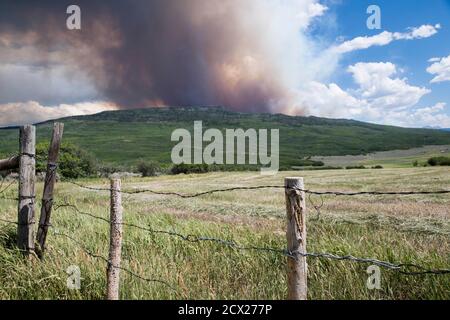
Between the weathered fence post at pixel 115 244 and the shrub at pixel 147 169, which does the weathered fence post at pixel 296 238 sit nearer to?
the weathered fence post at pixel 115 244

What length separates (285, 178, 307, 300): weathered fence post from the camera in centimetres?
413

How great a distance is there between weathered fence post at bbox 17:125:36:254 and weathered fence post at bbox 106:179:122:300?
178 cm

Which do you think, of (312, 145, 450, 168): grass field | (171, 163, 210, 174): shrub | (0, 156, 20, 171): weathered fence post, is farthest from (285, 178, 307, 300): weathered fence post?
(171, 163, 210, 174): shrub

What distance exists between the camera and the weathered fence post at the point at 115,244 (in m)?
5.17

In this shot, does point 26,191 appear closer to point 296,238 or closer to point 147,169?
point 296,238

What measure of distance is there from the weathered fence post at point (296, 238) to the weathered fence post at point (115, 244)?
2.22m

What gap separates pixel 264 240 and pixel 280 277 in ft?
6.88

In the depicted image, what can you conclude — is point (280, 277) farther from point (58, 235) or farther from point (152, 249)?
point (58, 235)

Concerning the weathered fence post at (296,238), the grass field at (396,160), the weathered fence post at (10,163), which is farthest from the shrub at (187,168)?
the weathered fence post at (296,238)

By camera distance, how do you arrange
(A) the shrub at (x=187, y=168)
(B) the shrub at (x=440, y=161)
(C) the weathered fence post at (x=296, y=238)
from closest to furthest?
(C) the weathered fence post at (x=296, y=238) < (B) the shrub at (x=440, y=161) < (A) the shrub at (x=187, y=168)

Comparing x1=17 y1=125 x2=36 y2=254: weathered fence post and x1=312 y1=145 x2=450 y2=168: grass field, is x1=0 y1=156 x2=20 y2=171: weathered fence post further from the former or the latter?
x1=312 y1=145 x2=450 y2=168: grass field

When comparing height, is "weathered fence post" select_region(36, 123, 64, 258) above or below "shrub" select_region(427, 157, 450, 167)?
below
